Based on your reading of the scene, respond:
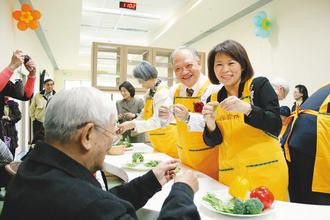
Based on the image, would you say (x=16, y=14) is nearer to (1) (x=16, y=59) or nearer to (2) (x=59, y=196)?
(1) (x=16, y=59)

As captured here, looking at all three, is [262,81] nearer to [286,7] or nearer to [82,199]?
[82,199]

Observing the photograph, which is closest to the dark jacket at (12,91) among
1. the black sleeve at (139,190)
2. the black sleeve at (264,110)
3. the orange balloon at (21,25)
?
the black sleeve at (139,190)

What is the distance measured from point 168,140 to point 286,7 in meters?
4.26

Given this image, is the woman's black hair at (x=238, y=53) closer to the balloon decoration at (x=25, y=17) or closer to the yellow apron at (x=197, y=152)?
the yellow apron at (x=197, y=152)

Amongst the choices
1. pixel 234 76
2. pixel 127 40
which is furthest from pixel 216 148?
pixel 127 40

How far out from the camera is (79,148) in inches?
32.5

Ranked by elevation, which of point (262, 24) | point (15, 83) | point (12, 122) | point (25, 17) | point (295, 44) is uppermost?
point (262, 24)

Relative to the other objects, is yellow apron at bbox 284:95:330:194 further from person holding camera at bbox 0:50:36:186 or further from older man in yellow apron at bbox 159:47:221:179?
person holding camera at bbox 0:50:36:186

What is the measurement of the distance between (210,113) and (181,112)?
26 centimetres

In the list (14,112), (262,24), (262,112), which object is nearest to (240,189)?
(262,112)

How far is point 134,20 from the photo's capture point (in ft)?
25.7

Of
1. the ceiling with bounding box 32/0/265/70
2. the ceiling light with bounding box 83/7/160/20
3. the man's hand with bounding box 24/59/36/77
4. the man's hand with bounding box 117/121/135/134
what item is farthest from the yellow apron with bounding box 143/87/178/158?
the ceiling light with bounding box 83/7/160/20

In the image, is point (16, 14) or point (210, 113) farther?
point (16, 14)

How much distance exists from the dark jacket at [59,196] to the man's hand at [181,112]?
949 mm
